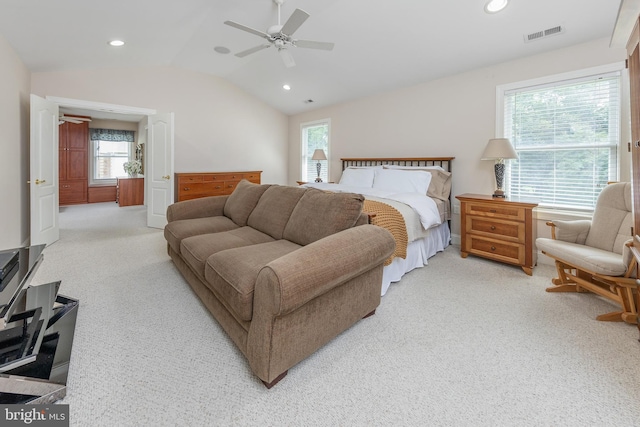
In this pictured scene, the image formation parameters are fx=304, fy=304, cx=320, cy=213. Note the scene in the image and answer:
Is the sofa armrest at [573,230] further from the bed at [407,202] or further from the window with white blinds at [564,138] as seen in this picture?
the bed at [407,202]

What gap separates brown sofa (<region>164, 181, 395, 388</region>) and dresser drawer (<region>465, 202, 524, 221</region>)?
2002 millimetres

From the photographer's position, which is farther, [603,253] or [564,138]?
Answer: [564,138]

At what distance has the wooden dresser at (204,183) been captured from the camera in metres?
5.65

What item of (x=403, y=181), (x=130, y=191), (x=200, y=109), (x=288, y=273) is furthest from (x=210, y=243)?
(x=130, y=191)

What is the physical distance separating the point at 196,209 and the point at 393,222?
7.39 feet

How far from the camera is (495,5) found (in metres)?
2.91

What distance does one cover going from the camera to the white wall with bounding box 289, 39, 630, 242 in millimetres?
3297

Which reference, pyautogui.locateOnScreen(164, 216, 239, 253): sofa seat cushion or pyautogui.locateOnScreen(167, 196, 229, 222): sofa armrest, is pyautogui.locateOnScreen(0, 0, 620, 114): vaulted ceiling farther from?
pyautogui.locateOnScreen(164, 216, 239, 253): sofa seat cushion

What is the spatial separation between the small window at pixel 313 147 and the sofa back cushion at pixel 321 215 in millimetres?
3903

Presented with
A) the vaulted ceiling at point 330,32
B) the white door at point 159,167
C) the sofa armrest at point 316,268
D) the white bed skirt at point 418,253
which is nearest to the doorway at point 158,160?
the white door at point 159,167

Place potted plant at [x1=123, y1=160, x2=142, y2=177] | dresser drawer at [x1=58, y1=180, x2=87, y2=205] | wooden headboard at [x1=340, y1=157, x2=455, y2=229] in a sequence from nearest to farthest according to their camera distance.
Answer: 1. wooden headboard at [x1=340, y1=157, x2=455, y2=229]
2. dresser drawer at [x1=58, y1=180, x2=87, y2=205]
3. potted plant at [x1=123, y1=160, x2=142, y2=177]

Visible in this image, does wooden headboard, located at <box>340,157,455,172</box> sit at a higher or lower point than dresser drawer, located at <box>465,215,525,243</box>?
higher

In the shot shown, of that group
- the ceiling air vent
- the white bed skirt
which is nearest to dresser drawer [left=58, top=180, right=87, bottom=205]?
the white bed skirt

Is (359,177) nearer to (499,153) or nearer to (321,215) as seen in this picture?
(499,153)
